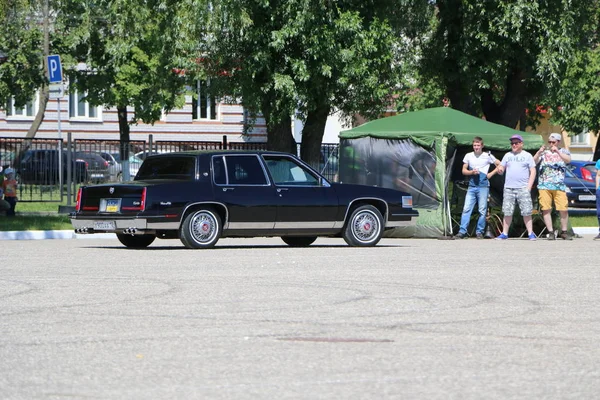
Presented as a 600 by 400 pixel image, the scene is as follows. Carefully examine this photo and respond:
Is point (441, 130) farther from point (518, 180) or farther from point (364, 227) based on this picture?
point (364, 227)

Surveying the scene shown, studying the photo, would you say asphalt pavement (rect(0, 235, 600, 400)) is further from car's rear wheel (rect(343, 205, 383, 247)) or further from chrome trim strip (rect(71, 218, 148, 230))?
car's rear wheel (rect(343, 205, 383, 247))

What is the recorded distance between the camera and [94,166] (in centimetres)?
3105

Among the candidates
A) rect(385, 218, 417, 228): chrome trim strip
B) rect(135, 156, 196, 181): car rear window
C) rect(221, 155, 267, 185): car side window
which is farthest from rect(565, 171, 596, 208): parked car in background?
rect(135, 156, 196, 181): car rear window

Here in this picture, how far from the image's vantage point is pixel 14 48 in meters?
43.6

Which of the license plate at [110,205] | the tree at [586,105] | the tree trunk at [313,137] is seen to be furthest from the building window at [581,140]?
the license plate at [110,205]

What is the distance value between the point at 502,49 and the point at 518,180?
8.35 meters

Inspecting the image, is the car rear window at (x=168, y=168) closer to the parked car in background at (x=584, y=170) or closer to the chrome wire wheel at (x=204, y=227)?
the chrome wire wheel at (x=204, y=227)

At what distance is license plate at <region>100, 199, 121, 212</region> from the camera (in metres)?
18.4

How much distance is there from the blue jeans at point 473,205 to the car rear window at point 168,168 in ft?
20.1

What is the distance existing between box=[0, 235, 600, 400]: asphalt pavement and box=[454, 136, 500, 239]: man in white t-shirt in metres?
6.68

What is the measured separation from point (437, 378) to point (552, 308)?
12.4 feet

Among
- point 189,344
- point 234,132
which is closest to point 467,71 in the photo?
point 189,344

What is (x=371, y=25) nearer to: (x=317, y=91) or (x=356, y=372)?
(x=317, y=91)

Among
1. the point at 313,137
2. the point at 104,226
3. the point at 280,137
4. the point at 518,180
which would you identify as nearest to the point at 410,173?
the point at 518,180
